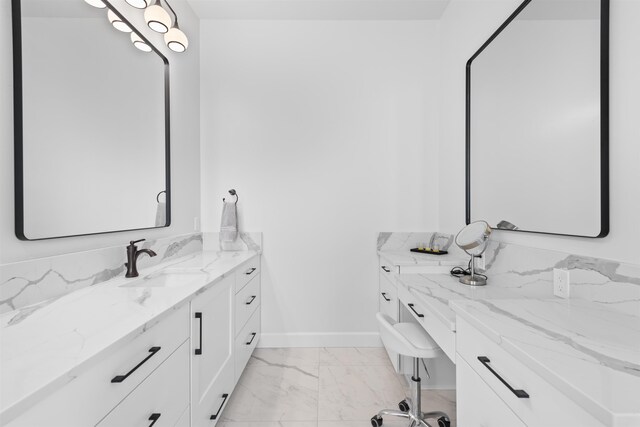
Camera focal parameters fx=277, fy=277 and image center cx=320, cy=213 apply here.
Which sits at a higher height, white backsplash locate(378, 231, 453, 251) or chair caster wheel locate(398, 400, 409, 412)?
white backsplash locate(378, 231, 453, 251)

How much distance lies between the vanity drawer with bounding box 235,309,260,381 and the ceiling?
2.53 metres

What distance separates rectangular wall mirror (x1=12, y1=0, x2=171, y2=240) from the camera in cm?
104

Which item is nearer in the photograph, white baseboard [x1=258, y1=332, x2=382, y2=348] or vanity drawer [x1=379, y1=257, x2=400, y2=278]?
vanity drawer [x1=379, y1=257, x2=400, y2=278]

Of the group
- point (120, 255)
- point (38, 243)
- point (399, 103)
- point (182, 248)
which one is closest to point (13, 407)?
point (38, 243)

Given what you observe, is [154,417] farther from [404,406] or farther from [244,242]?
[244,242]

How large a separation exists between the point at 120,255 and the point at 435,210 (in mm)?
2337

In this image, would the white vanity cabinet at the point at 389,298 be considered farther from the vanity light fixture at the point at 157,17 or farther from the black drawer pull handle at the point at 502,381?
the vanity light fixture at the point at 157,17

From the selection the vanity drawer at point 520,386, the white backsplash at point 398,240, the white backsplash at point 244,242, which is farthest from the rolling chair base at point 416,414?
the white backsplash at point 244,242

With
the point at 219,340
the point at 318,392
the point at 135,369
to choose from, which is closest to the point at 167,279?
the point at 219,340

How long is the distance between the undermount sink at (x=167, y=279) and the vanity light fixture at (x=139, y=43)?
137 cm

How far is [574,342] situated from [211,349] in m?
1.42

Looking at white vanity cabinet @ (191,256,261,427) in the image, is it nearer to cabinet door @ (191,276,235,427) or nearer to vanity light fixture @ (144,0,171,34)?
cabinet door @ (191,276,235,427)

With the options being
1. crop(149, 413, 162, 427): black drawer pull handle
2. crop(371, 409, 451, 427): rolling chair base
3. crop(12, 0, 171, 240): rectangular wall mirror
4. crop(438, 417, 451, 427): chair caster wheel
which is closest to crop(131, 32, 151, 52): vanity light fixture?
crop(12, 0, 171, 240): rectangular wall mirror

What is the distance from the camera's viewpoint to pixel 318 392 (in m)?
1.85
